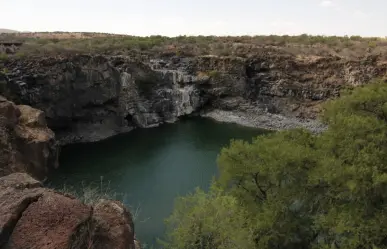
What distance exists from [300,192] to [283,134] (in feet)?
17.2

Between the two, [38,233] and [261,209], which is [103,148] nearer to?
[261,209]

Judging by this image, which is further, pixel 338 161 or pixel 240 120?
pixel 240 120

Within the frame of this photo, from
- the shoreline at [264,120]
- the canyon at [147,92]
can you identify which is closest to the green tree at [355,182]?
the canyon at [147,92]

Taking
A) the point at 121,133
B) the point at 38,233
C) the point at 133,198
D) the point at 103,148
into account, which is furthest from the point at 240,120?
the point at 38,233

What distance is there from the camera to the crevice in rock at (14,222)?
7312mm

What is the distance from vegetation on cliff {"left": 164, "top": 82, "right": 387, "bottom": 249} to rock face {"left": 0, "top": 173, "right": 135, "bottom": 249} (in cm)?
792

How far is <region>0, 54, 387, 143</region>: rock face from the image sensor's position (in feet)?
151

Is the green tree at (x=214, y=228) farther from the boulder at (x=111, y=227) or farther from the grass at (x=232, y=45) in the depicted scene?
the grass at (x=232, y=45)

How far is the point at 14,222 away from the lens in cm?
765

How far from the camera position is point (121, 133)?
168 feet

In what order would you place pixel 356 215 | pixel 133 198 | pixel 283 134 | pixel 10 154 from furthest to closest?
1. pixel 133 198
2. pixel 283 134
3. pixel 10 154
4. pixel 356 215

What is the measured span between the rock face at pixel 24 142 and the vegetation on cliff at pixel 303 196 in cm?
1001

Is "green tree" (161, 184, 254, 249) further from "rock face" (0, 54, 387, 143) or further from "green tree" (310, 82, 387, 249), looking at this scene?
"rock face" (0, 54, 387, 143)

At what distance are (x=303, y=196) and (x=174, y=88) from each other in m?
43.7
